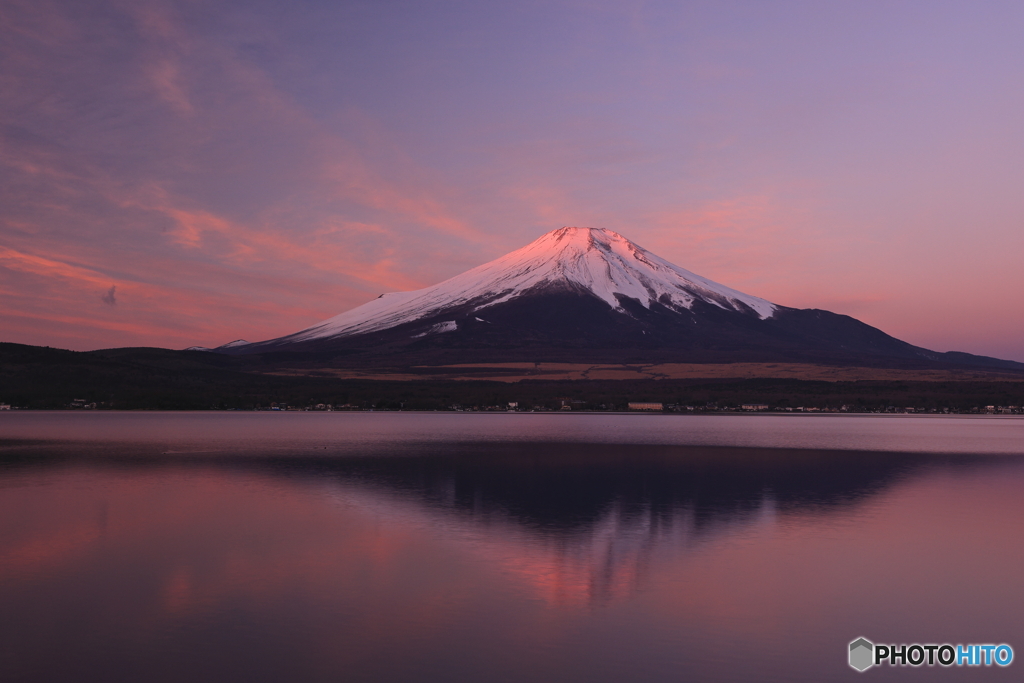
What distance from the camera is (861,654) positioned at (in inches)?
541

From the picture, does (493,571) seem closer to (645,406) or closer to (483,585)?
(483,585)

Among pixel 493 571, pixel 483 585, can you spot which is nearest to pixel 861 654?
pixel 483 585

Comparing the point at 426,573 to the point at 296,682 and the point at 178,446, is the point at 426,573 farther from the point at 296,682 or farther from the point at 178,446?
the point at 178,446

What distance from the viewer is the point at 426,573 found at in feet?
62.7

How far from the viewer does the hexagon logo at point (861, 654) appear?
43.7 ft

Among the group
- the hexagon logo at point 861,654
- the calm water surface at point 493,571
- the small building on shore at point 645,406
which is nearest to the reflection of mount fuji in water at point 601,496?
the calm water surface at point 493,571

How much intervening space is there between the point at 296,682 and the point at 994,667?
35.9 ft

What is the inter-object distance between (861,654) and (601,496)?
19008 mm

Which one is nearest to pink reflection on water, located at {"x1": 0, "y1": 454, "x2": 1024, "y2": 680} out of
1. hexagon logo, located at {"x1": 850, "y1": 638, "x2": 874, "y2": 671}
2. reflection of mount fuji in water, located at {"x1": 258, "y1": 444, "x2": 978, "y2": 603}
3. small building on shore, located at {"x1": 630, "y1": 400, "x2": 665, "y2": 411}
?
reflection of mount fuji in water, located at {"x1": 258, "y1": 444, "x2": 978, "y2": 603}

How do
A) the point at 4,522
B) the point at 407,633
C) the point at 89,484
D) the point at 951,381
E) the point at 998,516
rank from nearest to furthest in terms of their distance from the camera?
the point at 407,633 < the point at 4,522 < the point at 998,516 < the point at 89,484 < the point at 951,381

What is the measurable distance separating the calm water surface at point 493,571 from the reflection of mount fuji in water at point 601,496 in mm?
172

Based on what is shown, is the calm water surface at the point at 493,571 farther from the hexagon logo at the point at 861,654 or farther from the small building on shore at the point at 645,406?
the small building on shore at the point at 645,406

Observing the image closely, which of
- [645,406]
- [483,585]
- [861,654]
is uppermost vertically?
[645,406]

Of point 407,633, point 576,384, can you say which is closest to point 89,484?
point 407,633
